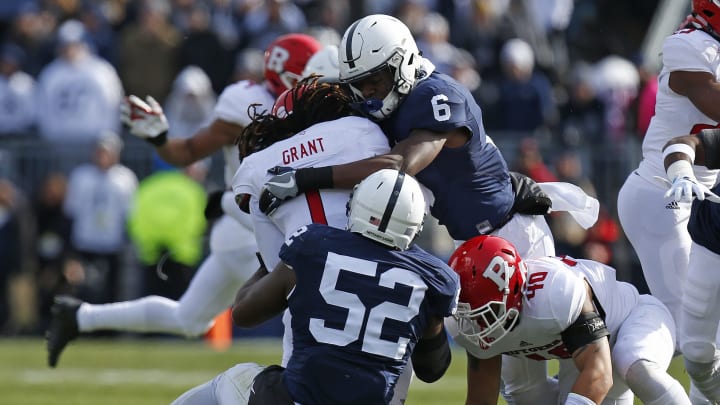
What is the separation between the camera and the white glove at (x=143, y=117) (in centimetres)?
693

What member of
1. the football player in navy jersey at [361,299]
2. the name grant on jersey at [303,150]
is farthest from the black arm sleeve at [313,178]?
the football player in navy jersey at [361,299]

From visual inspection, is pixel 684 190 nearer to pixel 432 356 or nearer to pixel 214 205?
pixel 432 356

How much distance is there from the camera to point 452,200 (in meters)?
5.73

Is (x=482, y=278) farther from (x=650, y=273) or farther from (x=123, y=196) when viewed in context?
(x=123, y=196)

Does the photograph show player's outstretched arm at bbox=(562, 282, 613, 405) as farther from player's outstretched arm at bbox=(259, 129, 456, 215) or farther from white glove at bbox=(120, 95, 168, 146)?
white glove at bbox=(120, 95, 168, 146)

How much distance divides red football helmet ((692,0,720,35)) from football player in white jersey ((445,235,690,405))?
4.19 ft

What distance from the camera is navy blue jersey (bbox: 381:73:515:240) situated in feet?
17.8

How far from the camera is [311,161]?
5.32 m

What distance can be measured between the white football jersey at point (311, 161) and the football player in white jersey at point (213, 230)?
1.52 meters

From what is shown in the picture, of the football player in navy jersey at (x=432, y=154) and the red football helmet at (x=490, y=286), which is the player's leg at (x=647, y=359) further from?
the football player in navy jersey at (x=432, y=154)

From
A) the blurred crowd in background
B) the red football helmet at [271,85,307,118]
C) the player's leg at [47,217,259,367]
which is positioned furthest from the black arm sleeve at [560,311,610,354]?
the blurred crowd in background

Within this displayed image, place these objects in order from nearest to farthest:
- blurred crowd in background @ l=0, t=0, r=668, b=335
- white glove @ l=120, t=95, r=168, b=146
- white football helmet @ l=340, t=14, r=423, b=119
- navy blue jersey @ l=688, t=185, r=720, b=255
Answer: white football helmet @ l=340, t=14, r=423, b=119, navy blue jersey @ l=688, t=185, r=720, b=255, white glove @ l=120, t=95, r=168, b=146, blurred crowd in background @ l=0, t=0, r=668, b=335

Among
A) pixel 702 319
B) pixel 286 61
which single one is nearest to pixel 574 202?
pixel 702 319


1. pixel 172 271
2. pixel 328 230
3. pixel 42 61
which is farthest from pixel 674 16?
pixel 328 230
